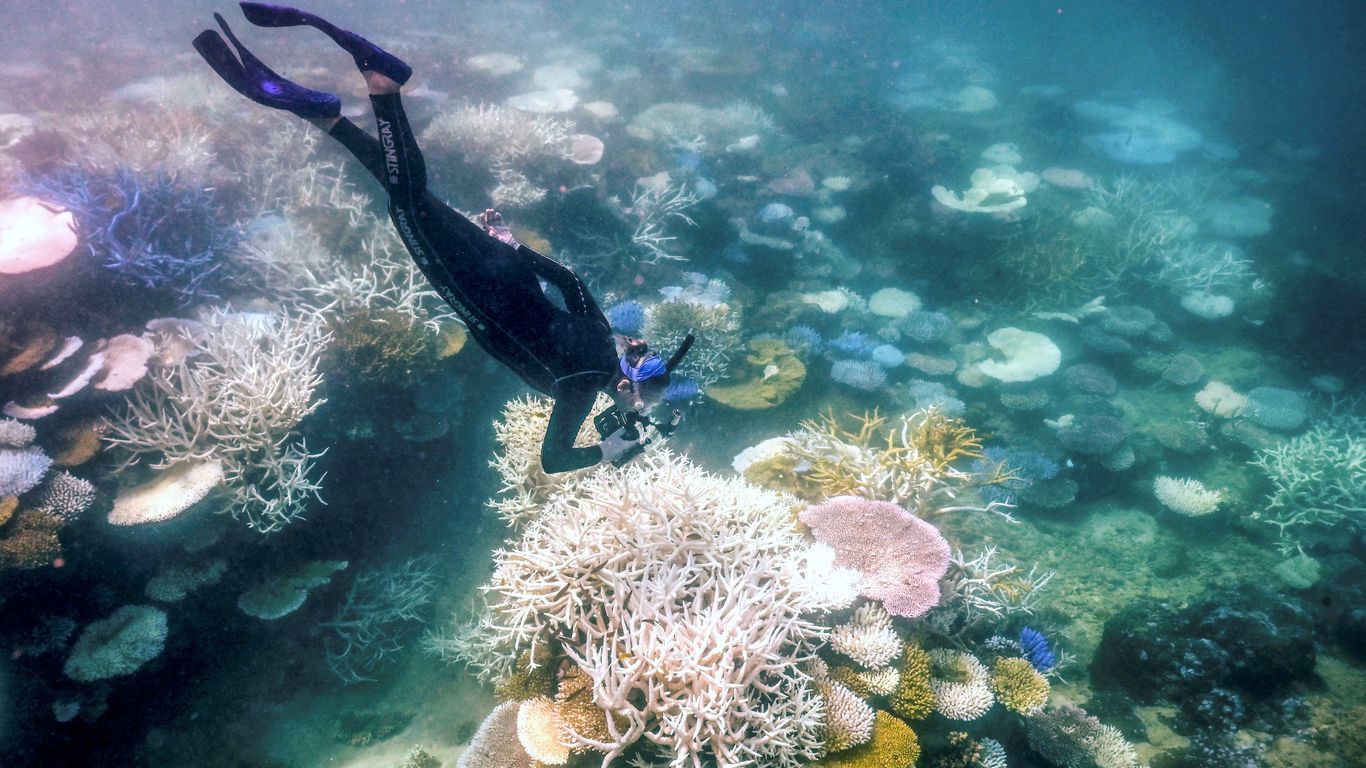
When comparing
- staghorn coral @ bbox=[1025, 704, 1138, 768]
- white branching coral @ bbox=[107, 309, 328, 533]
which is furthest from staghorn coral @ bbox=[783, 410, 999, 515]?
white branching coral @ bbox=[107, 309, 328, 533]

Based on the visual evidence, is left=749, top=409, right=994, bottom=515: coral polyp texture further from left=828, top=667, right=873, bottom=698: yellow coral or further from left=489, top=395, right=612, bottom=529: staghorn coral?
left=489, top=395, right=612, bottom=529: staghorn coral

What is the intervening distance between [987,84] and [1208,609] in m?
20.8

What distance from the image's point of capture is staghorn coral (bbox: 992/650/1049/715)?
3748 mm

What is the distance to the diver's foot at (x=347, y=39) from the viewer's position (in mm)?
3062

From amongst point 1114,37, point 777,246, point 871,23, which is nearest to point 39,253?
point 777,246

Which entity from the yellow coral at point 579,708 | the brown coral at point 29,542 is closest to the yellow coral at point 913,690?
the yellow coral at point 579,708

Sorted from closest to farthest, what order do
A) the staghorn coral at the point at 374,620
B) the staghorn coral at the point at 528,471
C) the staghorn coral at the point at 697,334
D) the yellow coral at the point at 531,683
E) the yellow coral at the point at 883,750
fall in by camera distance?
the yellow coral at the point at 883,750 → the yellow coral at the point at 531,683 → the staghorn coral at the point at 528,471 → the staghorn coral at the point at 374,620 → the staghorn coral at the point at 697,334

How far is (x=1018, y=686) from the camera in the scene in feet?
12.4

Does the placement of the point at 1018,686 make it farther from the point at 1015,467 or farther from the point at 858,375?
the point at 858,375

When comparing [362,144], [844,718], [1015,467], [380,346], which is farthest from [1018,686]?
[380,346]

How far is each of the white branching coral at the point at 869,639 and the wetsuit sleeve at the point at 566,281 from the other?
103 inches

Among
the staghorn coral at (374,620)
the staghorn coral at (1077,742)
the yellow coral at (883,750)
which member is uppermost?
the yellow coral at (883,750)

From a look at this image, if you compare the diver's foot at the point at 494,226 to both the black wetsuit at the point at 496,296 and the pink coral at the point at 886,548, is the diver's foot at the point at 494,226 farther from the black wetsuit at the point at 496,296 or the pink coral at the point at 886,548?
the pink coral at the point at 886,548

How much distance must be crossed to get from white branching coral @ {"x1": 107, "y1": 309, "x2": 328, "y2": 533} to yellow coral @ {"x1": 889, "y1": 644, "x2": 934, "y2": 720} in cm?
459
